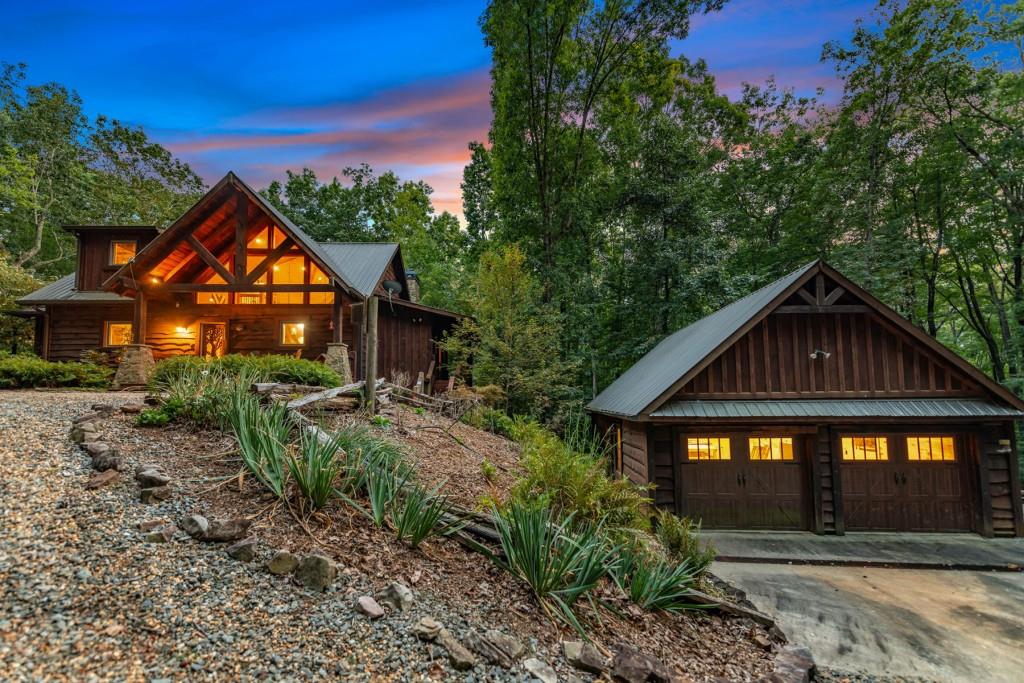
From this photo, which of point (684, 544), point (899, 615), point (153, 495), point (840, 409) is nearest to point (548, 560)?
point (684, 544)

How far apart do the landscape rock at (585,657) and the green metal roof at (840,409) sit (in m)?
6.16

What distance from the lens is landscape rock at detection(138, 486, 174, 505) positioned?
3088mm

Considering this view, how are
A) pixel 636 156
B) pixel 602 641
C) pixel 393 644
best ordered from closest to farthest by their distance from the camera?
1. pixel 393 644
2. pixel 602 641
3. pixel 636 156

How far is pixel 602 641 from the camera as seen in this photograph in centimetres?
311

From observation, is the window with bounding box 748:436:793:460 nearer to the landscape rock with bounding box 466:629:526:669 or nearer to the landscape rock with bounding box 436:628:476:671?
the landscape rock with bounding box 466:629:526:669

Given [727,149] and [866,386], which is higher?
[727,149]

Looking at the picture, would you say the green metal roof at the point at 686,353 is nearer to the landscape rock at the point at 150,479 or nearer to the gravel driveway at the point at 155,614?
the gravel driveway at the point at 155,614

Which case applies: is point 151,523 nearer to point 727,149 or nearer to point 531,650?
point 531,650

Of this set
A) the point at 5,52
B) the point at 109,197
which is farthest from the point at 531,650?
the point at 5,52

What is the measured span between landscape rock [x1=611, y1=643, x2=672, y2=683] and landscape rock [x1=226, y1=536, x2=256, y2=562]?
2.40 meters

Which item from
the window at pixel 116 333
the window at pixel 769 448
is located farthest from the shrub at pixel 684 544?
the window at pixel 116 333

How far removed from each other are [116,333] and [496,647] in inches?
687

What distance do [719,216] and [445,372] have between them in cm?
1307

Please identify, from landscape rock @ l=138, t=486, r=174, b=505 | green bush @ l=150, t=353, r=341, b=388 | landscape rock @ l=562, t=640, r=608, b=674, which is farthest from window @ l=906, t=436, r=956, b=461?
landscape rock @ l=138, t=486, r=174, b=505
